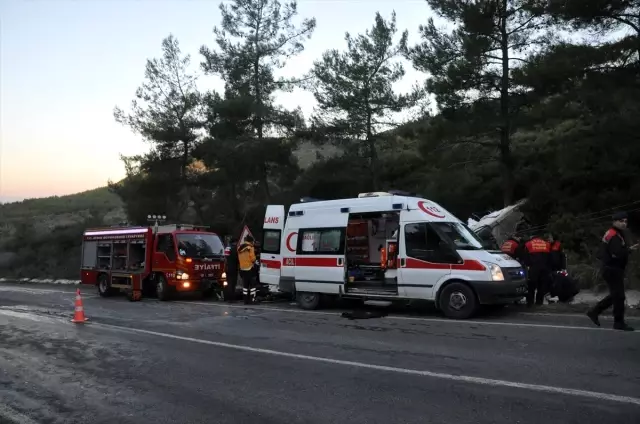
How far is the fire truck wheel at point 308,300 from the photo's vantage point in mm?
13398

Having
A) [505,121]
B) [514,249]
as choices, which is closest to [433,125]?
[505,121]

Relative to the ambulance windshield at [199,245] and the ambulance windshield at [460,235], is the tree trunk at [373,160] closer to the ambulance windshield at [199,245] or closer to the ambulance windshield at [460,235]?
the ambulance windshield at [199,245]

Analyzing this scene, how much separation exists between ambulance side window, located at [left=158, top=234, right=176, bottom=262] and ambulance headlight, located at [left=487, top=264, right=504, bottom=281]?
10204 mm

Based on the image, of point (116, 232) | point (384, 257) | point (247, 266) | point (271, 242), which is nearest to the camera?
point (384, 257)

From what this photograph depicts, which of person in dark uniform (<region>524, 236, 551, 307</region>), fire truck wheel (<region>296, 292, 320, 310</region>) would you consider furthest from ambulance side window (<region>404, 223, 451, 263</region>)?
fire truck wheel (<region>296, 292, 320, 310</region>)

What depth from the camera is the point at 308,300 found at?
13.5m

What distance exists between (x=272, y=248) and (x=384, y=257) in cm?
355

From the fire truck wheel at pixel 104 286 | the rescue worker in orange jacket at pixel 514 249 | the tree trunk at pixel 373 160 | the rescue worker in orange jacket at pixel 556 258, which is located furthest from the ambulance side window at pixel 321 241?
the tree trunk at pixel 373 160

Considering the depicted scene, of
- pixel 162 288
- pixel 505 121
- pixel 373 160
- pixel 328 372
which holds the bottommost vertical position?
pixel 328 372

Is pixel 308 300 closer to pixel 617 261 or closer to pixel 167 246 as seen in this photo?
pixel 167 246

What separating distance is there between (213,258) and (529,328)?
427 inches

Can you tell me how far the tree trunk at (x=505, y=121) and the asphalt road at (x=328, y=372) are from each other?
42.2 feet

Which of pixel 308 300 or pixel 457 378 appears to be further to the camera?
pixel 308 300

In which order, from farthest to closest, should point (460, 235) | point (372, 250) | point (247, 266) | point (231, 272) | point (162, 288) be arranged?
point (162, 288), point (231, 272), point (247, 266), point (372, 250), point (460, 235)
